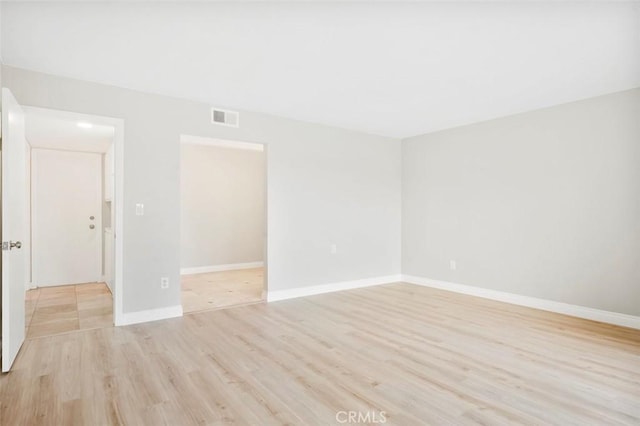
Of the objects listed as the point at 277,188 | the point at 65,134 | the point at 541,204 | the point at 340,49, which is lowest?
the point at 541,204

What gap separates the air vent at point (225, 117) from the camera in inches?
163

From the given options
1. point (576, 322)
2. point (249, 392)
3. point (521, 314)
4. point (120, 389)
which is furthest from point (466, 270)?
point (120, 389)

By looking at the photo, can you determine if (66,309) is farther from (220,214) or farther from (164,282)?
(220,214)

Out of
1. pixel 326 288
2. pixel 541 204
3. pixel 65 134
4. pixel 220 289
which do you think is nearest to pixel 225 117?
pixel 65 134

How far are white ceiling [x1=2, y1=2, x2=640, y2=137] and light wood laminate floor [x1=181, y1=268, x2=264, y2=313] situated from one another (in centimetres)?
249

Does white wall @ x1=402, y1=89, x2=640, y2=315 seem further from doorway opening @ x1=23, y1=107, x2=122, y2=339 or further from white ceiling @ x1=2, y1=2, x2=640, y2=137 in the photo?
doorway opening @ x1=23, y1=107, x2=122, y2=339

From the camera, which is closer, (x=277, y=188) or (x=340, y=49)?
(x=340, y=49)

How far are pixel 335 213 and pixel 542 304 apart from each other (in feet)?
9.44

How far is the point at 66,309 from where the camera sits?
13.7ft

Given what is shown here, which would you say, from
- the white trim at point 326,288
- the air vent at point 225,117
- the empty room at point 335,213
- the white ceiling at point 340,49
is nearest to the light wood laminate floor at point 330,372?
the empty room at point 335,213

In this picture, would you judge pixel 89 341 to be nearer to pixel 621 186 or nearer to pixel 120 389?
pixel 120 389

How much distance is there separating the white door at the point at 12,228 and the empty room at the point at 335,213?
0.09ft

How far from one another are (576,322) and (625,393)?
164 cm

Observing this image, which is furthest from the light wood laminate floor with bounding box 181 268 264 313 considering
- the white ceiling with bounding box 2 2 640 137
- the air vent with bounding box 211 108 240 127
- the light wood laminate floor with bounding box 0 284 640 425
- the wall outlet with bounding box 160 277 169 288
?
the white ceiling with bounding box 2 2 640 137
